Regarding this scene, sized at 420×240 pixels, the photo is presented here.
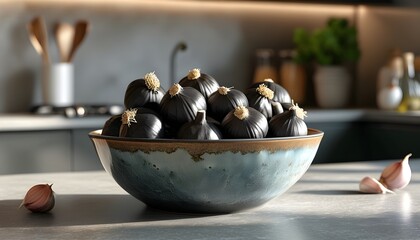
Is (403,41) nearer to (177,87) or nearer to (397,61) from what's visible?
(397,61)

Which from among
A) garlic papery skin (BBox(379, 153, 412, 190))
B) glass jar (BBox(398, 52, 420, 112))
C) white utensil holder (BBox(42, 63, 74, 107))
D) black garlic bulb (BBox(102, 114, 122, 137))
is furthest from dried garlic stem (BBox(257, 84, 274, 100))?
glass jar (BBox(398, 52, 420, 112))

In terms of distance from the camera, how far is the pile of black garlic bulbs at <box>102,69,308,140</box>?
1.21m

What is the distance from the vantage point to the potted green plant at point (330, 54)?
4.16 meters

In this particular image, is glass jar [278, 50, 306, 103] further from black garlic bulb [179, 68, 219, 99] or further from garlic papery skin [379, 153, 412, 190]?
black garlic bulb [179, 68, 219, 99]

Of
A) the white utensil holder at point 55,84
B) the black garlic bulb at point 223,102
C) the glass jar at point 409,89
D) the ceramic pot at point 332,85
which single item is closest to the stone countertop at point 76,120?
the glass jar at point 409,89

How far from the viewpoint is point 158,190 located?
1.24 metres

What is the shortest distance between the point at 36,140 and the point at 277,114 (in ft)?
6.80

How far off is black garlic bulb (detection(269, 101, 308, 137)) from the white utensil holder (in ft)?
8.32

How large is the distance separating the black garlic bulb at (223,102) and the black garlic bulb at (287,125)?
0.06 meters

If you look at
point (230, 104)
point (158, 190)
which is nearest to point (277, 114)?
point (230, 104)

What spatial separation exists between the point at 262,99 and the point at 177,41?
282 cm

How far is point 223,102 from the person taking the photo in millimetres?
1286

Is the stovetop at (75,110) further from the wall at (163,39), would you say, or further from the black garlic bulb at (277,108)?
the black garlic bulb at (277,108)

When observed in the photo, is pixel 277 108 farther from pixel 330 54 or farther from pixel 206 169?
pixel 330 54
